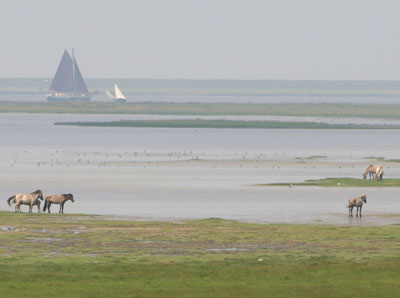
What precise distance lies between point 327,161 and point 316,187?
76.7 feet

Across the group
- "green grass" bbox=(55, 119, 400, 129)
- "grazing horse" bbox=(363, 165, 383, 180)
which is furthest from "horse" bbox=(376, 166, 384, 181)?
"green grass" bbox=(55, 119, 400, 129)

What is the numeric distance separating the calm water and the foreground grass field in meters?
6.27

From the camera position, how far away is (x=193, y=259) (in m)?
31.7

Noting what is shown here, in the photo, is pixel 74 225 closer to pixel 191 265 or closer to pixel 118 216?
pixel 118 216

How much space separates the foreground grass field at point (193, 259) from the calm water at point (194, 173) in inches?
247

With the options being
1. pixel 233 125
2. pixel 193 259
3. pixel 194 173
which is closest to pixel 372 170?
pixel 194 173

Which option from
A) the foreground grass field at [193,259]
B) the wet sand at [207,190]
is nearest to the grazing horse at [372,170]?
the wet sand at [207,190]

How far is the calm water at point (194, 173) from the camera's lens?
49750mm

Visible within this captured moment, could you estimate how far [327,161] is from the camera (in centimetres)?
8350

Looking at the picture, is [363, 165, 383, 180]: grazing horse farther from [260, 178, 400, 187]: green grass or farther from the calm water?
the calm water

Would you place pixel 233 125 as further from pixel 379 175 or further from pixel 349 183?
pixel 349 183

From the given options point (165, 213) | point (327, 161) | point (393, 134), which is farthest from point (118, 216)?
point (393, 134)

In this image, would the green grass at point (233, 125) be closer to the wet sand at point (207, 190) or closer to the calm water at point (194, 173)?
the calm water at point (194, 173)

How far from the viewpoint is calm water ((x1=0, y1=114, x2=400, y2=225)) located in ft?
163
